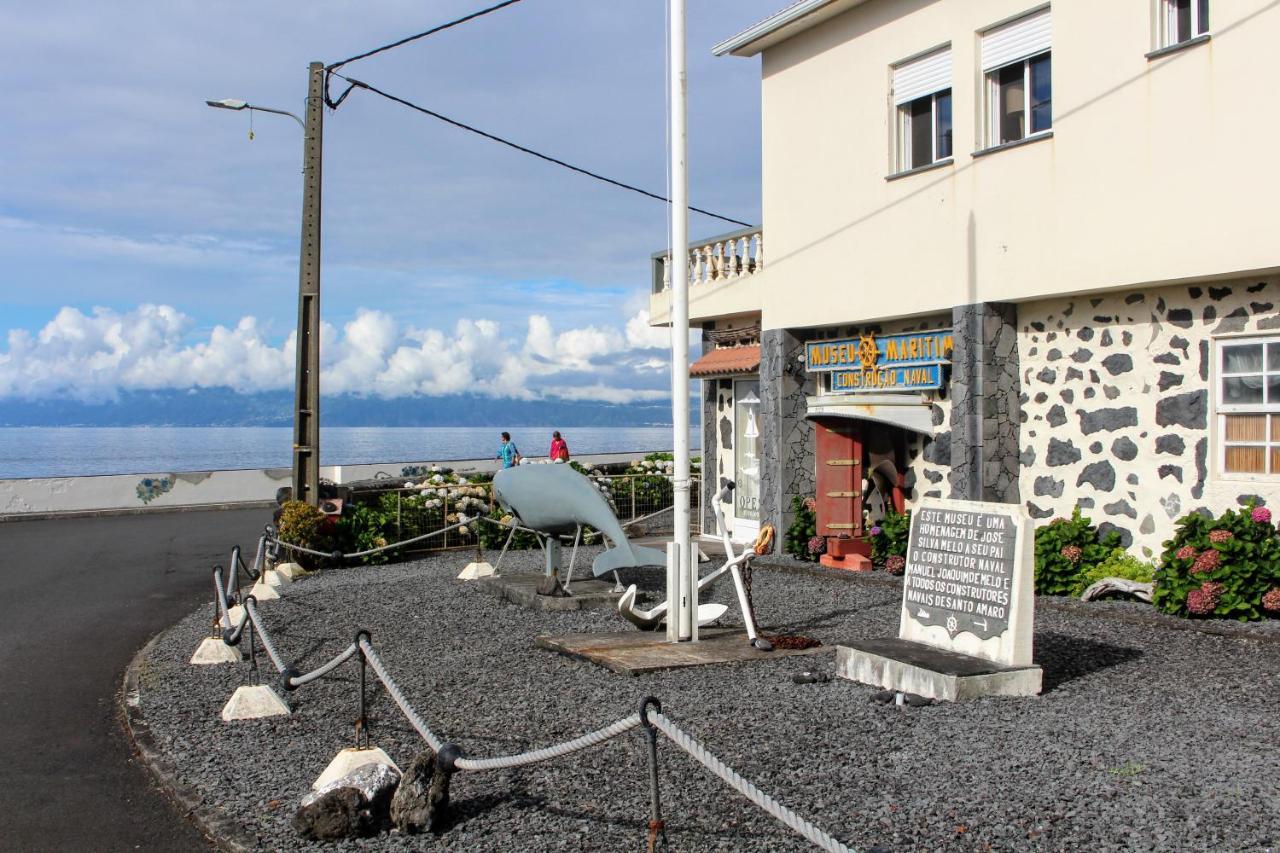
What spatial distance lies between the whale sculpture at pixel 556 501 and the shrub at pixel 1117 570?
169 inches

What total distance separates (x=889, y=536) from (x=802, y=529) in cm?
151

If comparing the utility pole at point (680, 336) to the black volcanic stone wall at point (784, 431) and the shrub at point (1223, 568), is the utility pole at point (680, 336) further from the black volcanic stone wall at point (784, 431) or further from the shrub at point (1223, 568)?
the black volcanic stone wall at point (784, 431)

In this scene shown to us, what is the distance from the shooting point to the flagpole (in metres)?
9.02

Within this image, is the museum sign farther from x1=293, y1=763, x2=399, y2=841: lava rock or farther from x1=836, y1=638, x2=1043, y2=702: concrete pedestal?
x1=293, y1=763, x2=399, y2=841: lava rock

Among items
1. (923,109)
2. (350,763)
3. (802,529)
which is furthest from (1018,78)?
(350,763)

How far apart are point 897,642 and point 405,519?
11.3 m

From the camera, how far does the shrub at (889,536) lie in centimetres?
1358

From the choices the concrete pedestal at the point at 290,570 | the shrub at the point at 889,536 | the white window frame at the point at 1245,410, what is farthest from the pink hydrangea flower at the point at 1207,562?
the concrete pedestal at the point at 290,570

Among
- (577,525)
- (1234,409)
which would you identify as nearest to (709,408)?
(577,525)

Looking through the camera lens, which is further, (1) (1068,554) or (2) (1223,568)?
(1) (1068,554)

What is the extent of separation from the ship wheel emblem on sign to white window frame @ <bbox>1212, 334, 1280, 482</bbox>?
450 cm

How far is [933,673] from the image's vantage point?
7211mm

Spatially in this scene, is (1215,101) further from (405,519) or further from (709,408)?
(405,519)

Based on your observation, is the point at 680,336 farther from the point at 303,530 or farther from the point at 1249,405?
the point at 303,530
